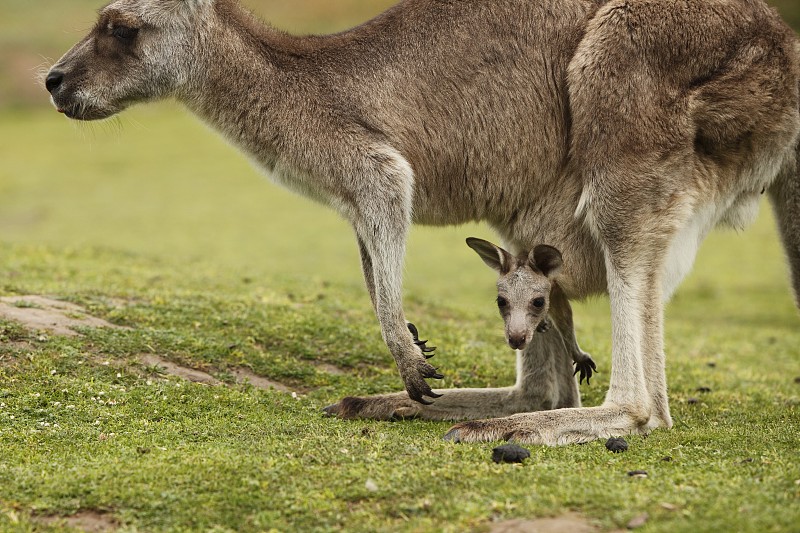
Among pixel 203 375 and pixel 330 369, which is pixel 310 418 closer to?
pixel 203 375

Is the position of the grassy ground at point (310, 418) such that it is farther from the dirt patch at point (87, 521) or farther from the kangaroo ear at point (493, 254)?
the kangaroo ear at point (493, 254)

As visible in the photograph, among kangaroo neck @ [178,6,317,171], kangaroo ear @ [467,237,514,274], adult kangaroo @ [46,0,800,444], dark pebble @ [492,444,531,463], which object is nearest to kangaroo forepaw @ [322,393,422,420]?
adult kangaroo @ [46,0,800,444]

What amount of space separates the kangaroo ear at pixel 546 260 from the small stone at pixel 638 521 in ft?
6.41

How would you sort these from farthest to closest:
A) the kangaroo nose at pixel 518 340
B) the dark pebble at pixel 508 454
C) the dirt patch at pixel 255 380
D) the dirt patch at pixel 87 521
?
the dirt patch at pixel 255 380
the kangaroo nose at pixel 518 340
the dark pebble at pixel 508 454
the dirt patch at pixel 87 521

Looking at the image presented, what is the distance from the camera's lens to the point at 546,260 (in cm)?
524

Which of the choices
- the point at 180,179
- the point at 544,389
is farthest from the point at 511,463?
the point at 180,179

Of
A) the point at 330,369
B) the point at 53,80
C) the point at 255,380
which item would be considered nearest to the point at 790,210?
the point at 330,369

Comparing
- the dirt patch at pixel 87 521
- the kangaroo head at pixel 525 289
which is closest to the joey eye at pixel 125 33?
the kangaroo head at pixel 525 289

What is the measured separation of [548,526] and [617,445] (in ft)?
3.73

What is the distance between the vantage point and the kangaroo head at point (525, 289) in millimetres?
5023

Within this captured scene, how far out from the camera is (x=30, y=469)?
398 centimetres

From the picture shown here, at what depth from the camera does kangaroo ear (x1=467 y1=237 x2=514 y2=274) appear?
5324 mm

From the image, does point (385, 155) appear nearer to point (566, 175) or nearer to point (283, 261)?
point (566, 175)

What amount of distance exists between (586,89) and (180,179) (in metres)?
15.4
